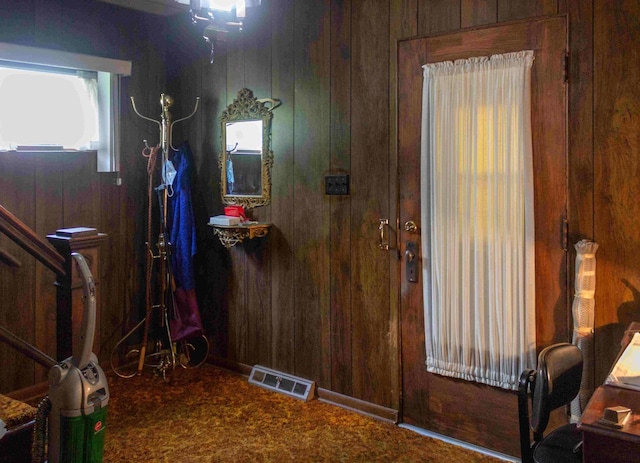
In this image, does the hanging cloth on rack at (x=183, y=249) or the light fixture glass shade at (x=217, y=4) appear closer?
the light fixture glass shade at (x=217, y=4)

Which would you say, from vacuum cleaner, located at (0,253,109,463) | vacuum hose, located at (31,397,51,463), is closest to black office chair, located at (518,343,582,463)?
vacuum cleaner, located at (0,253,109,463)

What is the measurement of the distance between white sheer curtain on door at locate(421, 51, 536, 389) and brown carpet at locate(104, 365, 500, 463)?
46 cm

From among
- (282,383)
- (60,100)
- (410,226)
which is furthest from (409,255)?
(60,100)

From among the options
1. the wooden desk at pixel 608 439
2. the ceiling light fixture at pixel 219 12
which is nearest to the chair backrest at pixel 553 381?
the wooden desk at pixel 608 439

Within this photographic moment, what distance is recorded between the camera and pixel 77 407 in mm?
2453

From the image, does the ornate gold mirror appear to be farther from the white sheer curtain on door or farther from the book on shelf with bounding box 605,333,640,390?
the book on shelf with bounding box 605,333,640,390

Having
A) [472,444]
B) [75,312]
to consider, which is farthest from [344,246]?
[75,312]

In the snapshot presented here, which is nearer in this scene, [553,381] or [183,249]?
[553,381]

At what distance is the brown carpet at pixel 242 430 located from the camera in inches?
123

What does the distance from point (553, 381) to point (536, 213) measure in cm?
102

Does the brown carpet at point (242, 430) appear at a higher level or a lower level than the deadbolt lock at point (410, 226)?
lower

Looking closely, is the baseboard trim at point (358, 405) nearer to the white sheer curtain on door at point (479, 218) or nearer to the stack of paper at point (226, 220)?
the white sheer curtain on door at point (479, 218)

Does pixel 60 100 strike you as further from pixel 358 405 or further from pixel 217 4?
pixel 358 405

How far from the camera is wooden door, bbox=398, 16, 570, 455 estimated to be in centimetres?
289
